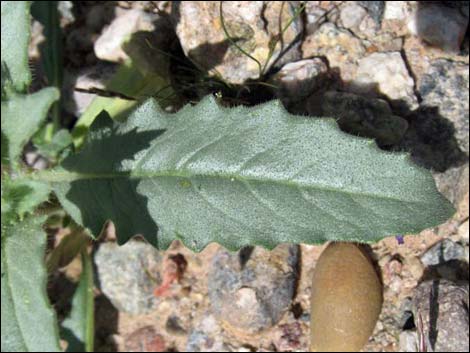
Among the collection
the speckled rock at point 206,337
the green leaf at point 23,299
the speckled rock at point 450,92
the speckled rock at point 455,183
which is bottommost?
the speckled rock at point 206,337

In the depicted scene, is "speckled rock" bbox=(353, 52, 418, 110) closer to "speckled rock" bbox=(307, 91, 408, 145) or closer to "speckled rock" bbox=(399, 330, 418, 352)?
"speckled rock" bbox=(307, 91, 408, 145)

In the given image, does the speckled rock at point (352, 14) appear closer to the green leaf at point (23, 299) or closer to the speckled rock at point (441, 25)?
the speckled rock at point (441, 25)

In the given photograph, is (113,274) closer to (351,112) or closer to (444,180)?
(351,112)

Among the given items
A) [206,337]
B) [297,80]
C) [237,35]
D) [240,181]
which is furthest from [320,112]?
[206,337]

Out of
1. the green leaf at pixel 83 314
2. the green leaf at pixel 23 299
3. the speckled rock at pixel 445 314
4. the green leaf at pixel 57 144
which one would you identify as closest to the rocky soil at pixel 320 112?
the speckled rock at pixel 445 314

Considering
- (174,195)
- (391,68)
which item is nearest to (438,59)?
(391,68)

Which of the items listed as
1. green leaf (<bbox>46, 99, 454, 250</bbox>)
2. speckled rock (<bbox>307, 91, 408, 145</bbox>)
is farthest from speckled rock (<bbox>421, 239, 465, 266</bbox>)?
green leaf (<bbox>46, 99, 454, 250</bbox>)
